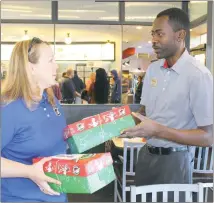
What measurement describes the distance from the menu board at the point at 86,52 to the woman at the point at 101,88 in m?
0.55

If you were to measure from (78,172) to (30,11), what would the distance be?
218 inches

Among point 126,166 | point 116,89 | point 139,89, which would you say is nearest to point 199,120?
point 126,166

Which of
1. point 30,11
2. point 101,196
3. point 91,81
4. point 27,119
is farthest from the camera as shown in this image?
→ point 30,11

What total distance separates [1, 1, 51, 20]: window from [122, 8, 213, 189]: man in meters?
4.59

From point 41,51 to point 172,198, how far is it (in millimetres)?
1037

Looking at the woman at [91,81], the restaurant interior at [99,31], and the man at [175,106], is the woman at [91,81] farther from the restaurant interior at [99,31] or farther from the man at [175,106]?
the man at [175,106]

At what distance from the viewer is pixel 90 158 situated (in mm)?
1305

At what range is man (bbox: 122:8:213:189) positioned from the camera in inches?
72.1

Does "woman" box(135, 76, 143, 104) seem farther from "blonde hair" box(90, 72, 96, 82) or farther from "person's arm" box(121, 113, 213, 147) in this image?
"person's arm" box(121, 113, 213, 147)

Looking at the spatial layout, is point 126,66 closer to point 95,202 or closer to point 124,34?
point 124,34

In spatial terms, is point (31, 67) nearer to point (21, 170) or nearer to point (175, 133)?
point (21, 170)

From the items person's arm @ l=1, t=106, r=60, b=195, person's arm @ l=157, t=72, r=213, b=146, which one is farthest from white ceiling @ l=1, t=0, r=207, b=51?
person's arm @ l=1, t=106, r=60, b=195

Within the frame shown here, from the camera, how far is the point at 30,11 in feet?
20.7

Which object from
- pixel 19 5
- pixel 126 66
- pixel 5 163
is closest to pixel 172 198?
pixel 5 163
